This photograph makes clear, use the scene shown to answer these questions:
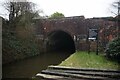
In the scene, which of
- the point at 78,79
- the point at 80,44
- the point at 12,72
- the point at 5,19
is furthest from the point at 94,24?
the point at 78,79

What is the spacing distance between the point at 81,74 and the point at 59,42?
20977 mm

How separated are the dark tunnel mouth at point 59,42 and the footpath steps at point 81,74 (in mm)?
14448

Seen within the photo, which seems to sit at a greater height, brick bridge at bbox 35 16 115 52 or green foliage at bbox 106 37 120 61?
brick bridge at bbox 35 16 115 52

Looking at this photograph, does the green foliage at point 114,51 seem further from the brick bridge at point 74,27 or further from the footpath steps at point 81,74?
the brick bridge at point 74,27

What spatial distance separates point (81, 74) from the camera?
1003cm

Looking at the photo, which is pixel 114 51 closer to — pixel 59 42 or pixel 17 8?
pixel 17 8

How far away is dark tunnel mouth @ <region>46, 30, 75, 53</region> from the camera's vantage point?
2620 centimetres

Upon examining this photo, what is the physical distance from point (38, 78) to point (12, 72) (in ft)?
12.8

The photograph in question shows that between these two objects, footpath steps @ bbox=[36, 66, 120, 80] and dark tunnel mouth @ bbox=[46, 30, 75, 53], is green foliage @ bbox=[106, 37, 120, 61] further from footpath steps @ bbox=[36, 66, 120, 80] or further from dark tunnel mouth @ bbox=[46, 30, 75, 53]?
dark tunnel mouth @ bbox=[46, 30, 75, 53]

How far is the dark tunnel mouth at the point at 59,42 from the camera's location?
26202mm

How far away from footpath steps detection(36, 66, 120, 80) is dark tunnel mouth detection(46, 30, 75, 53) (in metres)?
14.4

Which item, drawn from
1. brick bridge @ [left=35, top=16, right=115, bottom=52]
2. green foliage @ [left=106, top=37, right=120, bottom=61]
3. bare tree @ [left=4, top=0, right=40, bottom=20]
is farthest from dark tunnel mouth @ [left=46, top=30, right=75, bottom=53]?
green foliage @ [left=106, top=37, right=120, bottom=61]

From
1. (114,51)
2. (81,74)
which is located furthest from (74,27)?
(81,74)

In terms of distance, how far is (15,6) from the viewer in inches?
831
